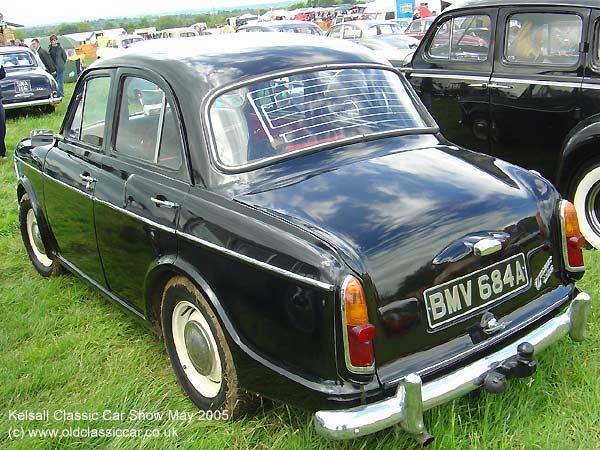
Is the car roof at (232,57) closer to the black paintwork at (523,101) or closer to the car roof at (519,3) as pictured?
the black paintwork at (523,101)

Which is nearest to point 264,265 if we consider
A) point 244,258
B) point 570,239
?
point 244,258

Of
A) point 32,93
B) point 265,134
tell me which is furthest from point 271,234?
point 32,93

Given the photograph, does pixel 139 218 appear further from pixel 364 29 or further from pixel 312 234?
pixel 364 29

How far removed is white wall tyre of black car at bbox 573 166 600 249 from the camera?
184 inches

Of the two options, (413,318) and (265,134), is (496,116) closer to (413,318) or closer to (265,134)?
(265,134)

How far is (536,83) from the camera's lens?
4.96 meters

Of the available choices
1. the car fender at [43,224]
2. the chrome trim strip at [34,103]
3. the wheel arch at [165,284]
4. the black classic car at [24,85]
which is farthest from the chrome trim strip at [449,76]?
the chrome trim strip at [34,103]

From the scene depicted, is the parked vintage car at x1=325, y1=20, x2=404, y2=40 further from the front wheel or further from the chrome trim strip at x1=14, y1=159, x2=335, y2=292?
the chrome trim strip at x1=14, y1=159, x2=335, y2=292

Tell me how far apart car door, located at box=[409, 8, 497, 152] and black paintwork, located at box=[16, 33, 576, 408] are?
2.06m

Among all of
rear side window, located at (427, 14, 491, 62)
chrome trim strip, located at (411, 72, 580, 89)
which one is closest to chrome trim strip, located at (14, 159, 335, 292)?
chrome trim strip, located at (411, 72, 580, 89)

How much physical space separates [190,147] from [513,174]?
159cm

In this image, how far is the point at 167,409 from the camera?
3.10m

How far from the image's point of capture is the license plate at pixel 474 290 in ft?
8.05

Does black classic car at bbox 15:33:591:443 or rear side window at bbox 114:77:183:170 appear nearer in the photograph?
black classic car at bbox 15:33:591:443
